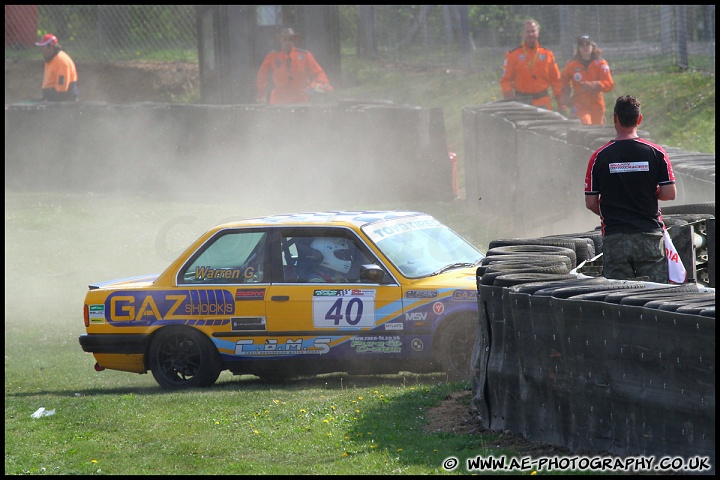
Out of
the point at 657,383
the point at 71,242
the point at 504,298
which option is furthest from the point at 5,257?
the point at 657,383

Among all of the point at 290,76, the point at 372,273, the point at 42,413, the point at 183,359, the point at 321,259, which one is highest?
the point at 290,76

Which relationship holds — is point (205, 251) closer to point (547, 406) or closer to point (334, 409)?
point (334, 409)

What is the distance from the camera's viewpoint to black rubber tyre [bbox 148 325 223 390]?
9305mm

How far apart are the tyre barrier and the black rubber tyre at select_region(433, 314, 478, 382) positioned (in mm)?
1477

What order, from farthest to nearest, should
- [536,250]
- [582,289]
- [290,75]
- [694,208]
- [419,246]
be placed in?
[290,75] < [694,208] < [419,246] < [536,250] < [582,289]

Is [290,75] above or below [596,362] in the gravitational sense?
above

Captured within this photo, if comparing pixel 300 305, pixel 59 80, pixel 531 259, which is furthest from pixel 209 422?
pixel 59 80

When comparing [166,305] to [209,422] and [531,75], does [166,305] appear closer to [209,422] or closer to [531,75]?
[209,422]

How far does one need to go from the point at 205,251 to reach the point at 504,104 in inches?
402

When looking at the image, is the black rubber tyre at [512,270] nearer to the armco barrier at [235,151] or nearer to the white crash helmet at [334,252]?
the white crash helmet at [334,252]

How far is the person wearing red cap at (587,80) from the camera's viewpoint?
17.9 m

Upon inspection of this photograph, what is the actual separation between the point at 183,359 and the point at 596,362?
467cm

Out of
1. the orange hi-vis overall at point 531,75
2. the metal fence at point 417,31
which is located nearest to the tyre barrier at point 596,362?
the orange hi-vis overall at point 531,75

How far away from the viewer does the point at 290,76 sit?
73.9 feet
